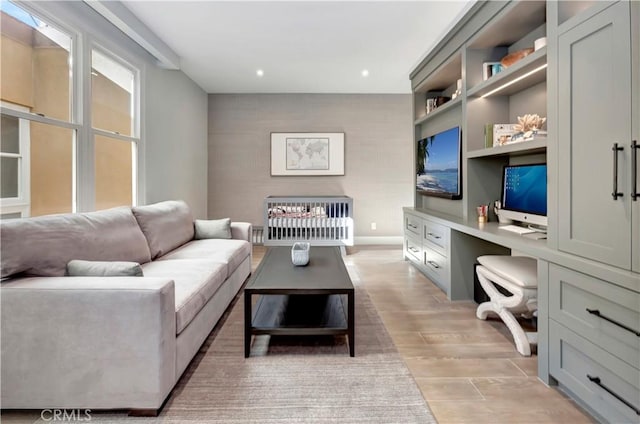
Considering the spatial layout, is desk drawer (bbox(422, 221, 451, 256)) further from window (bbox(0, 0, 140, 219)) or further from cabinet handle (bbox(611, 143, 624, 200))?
window (bbox(0, 0, 140, 219))

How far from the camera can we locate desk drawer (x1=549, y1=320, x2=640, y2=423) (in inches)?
51.4

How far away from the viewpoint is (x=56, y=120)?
2510 mm

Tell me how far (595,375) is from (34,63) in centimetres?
390

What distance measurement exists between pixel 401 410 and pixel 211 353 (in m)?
1.21

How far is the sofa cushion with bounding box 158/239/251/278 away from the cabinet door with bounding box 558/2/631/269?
2.35 metres

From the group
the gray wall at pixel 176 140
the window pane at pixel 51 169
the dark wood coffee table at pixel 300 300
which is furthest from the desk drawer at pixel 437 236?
the window pane at pixel 51 169

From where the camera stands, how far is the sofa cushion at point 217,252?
9.25ft

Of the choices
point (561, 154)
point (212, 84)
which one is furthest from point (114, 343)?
point (212, 84)

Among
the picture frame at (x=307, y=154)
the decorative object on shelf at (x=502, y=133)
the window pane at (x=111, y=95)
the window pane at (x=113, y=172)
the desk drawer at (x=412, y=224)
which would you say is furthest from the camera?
the picture frame at (x=307, y=154)

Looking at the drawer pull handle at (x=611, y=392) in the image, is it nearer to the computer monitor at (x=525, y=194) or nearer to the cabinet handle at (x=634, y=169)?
the cabinet handle at (x=634, y=169)

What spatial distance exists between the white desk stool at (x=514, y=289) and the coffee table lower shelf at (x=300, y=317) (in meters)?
1.06

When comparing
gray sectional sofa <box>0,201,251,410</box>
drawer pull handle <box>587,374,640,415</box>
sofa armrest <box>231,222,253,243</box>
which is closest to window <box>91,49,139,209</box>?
sofa armrest <box>231,222,253,243</box>

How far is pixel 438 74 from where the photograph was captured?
3.77 metres

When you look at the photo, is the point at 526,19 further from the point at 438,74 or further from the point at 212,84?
the point at 212,84
